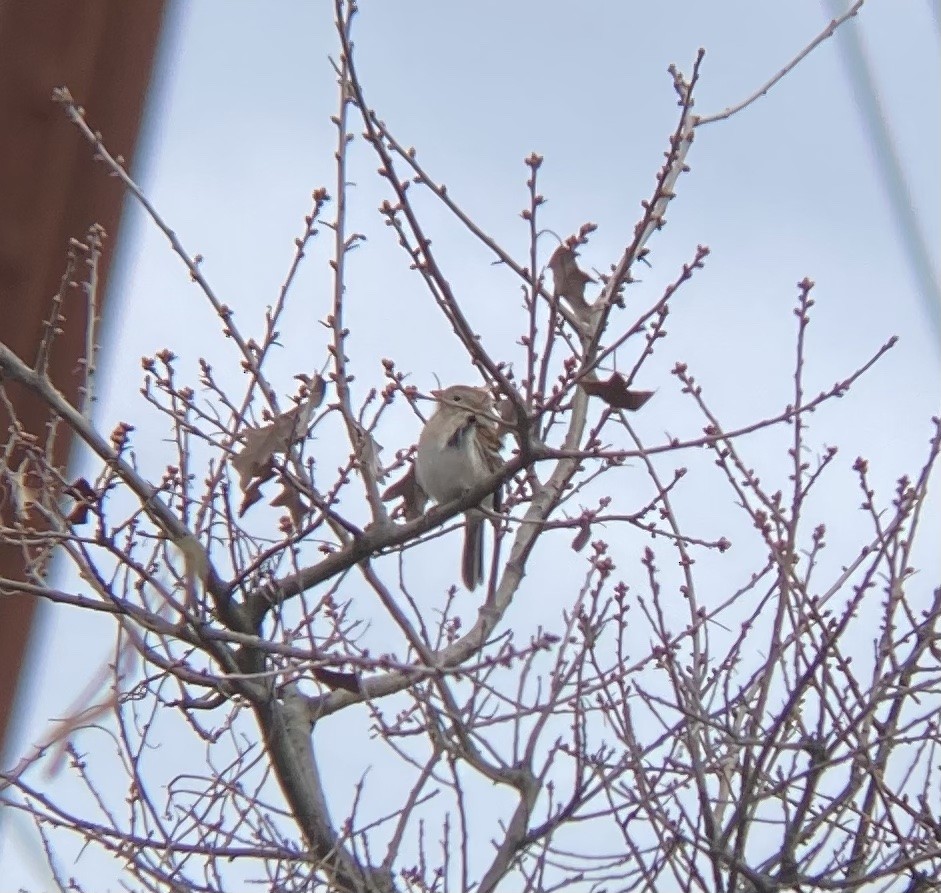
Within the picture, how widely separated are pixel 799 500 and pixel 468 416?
4.57ft

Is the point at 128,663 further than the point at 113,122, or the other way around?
the point at 128,663

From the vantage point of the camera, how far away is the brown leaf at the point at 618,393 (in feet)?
7.84

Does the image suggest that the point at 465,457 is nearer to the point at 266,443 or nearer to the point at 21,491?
the point at 266,443

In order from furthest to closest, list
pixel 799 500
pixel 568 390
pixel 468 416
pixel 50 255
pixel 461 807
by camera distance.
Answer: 1. pixel 468 416
2. pixel 799 500
3. pixel 461 807
4. pixel 568 390
5. pixel 50 255

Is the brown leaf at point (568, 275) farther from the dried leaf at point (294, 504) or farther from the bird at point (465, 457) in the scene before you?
the bird at point (465, 457)

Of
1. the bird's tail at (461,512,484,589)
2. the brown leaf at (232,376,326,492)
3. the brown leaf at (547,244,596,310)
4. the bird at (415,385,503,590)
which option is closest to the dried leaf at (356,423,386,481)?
the brown leaf at (232,376,326,492)

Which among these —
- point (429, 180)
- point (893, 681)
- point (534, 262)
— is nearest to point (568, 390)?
point (534, 262)

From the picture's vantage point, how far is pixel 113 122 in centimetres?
85

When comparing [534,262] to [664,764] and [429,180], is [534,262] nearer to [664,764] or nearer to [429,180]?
[429,180]

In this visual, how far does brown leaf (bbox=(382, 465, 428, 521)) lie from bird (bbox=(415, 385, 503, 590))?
517 mm

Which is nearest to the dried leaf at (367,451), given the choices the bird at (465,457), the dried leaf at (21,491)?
the dried leaf at (21,491)

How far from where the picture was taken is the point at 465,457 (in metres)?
4.61

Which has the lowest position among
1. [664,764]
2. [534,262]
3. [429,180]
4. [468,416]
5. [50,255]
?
[50,255]

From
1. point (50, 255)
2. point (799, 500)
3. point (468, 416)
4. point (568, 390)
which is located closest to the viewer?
point (50, 255)
